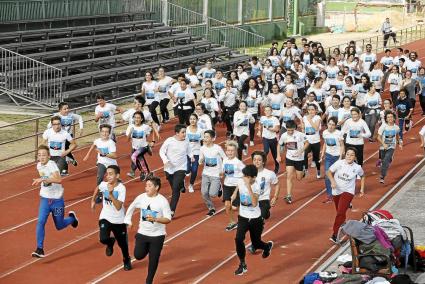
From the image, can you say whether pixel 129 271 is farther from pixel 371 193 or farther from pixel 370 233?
pixel 371 193

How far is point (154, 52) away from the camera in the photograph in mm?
37812

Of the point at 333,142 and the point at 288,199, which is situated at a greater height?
the point at 333,142

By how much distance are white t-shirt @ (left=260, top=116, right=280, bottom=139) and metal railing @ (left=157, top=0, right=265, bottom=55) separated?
22617mm

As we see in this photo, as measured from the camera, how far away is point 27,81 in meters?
30.1

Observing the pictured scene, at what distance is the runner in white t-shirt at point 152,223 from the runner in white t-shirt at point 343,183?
12.4 ft

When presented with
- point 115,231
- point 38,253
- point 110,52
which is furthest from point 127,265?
point 110,52

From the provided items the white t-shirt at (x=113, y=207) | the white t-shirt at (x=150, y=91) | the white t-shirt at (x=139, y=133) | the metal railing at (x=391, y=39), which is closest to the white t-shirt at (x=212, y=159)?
the white t-shirt at (x=139, y=133)

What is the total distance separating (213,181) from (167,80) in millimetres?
9686

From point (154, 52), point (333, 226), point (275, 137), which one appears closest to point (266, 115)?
point (275, 137)

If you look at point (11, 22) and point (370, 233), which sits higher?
point (11, 22)

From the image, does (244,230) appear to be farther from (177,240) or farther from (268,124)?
(268,124)

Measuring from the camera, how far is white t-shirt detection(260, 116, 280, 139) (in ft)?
67.6

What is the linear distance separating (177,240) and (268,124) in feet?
17.1

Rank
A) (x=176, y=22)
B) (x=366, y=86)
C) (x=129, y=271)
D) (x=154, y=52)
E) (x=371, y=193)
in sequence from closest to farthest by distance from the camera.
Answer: (x=129, y=271) < (x=371, y=193) < (x=366, y=86) < (x=154, y=52) < (x=176, y=22)
